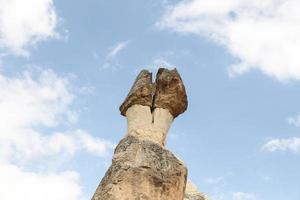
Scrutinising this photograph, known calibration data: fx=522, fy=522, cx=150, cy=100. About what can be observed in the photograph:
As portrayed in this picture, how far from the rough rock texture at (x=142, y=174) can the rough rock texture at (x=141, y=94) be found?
119 centimetres

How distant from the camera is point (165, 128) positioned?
11242 mm

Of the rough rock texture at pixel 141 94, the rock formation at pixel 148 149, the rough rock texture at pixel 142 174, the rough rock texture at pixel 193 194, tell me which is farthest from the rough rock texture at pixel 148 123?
the rough rock texture at pixel 193 194

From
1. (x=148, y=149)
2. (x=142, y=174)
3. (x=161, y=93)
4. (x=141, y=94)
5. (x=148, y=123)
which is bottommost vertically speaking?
(x=142, y=174)

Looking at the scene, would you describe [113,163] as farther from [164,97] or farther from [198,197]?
[198,197]

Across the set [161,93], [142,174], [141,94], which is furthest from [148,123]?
[142,174]

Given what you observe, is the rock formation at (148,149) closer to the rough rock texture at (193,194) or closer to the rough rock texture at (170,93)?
the rough rock texture at (170,93)

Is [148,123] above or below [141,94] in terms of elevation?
below

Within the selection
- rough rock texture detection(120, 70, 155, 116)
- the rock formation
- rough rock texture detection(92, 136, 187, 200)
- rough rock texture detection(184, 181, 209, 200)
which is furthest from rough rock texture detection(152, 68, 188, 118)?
rough rock texture detection(184, 181, 209, 200)

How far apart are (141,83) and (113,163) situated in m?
2.25

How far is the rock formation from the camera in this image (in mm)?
9555

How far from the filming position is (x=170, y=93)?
1160 cm

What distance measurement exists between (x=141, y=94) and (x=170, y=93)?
661 millimetres

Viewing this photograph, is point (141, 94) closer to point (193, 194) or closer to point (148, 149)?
point (148, 149)

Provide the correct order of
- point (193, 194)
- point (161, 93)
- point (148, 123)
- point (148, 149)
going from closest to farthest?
point (148, 149) → point (148, 123) → point (161, 93) → point (193, 194)
